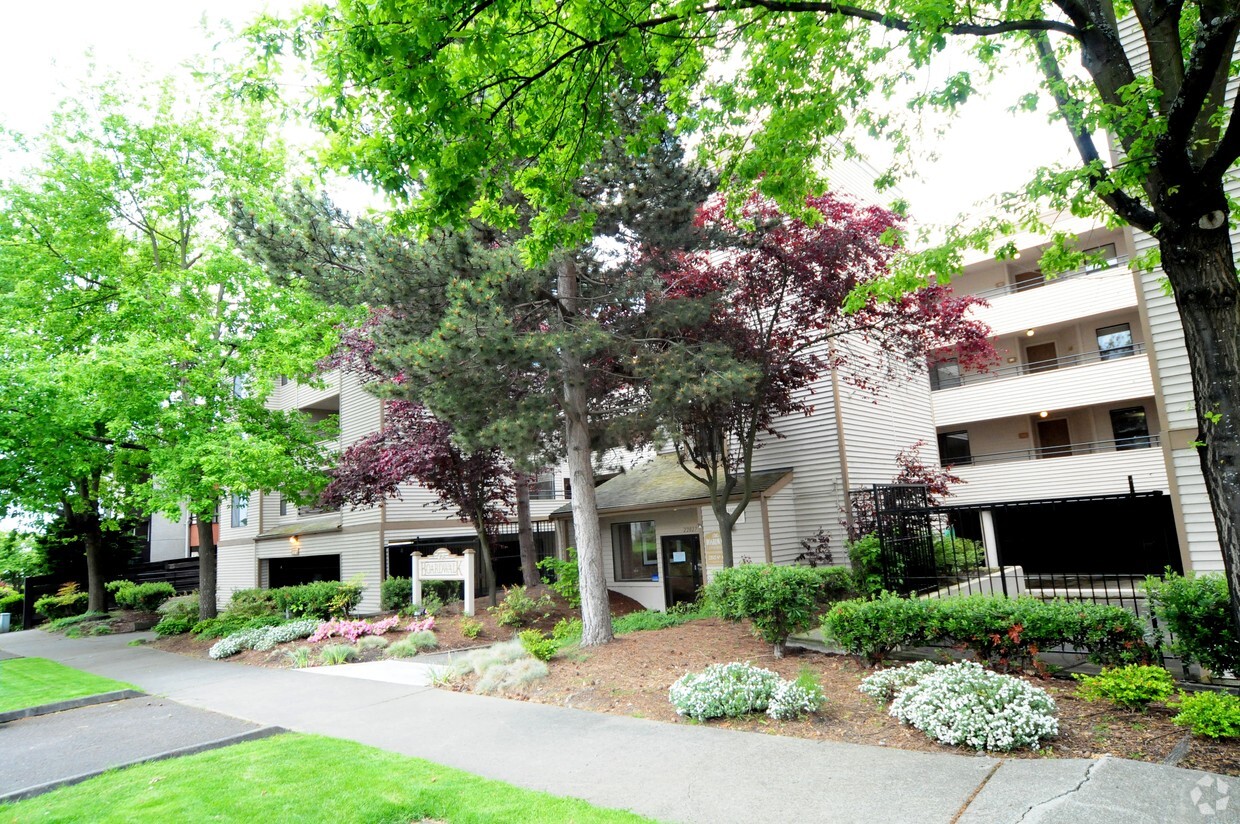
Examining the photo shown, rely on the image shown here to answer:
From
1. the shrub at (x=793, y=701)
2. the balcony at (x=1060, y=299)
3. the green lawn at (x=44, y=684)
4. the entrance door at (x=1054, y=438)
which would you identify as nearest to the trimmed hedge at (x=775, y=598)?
the shrub at (x=793, y=701)

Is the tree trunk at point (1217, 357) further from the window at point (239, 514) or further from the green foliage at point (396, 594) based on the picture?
the window at point (239, 514)

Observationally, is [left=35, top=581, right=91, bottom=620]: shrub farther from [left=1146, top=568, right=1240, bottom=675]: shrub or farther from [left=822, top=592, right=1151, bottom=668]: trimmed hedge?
[left=1146, top=568, right=1240, bottom=675]: shrub

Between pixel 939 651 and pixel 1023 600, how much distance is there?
3.85ft

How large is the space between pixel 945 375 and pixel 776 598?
62.7 ft

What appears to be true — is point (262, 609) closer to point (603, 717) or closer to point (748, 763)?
point (603, 717)

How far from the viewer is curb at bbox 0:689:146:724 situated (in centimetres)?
899

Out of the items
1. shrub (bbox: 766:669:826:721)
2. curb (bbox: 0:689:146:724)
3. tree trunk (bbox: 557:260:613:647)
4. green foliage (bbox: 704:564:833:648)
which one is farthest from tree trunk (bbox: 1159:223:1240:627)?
curb (bbox: 0:689:146:724)

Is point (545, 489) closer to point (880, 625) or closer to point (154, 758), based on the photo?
point (880, 625)

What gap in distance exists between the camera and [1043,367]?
24.0 metres

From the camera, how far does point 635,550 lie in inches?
696

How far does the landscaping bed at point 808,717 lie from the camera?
5168 mm

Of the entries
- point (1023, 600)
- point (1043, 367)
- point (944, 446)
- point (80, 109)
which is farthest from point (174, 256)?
point (1043, 367)

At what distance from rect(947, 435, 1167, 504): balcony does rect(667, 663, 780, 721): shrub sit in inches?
598

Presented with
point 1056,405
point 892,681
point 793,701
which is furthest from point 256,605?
point 1056,405
